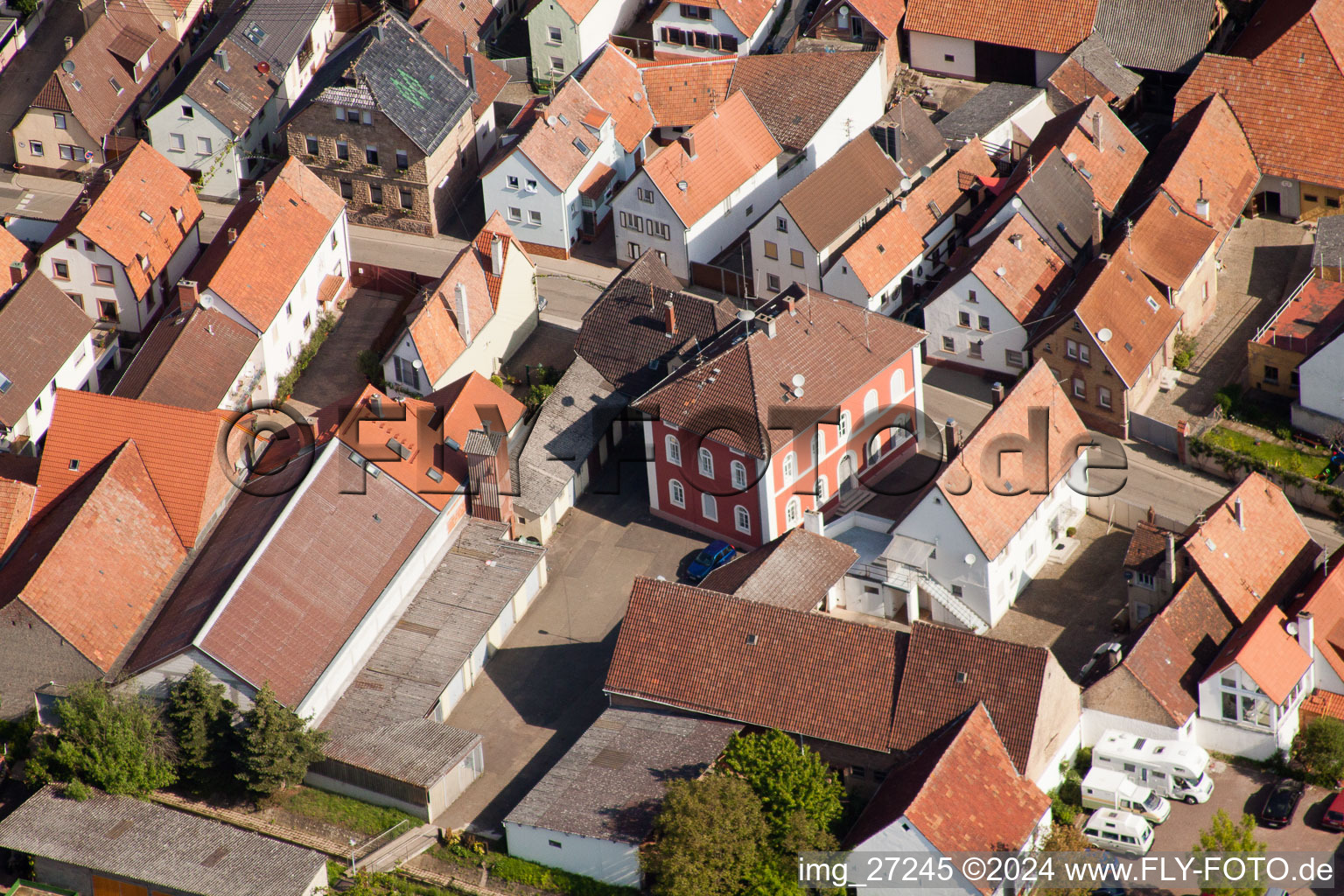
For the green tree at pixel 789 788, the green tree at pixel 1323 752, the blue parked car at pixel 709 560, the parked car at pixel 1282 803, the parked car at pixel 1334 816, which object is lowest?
the green tree at pixel 789 788

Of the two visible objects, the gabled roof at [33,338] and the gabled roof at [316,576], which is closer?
the gabled roof at [316,576]

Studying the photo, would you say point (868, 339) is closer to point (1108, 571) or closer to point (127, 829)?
point (1108, 571)

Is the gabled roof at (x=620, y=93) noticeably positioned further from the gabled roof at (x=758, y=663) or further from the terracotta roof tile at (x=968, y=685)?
the terracotta roof tile at (x=968, y=685)

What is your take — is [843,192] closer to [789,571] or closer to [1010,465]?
[1010,465]

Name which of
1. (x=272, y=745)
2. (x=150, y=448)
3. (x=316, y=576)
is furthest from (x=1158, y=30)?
(x=272, y=745)

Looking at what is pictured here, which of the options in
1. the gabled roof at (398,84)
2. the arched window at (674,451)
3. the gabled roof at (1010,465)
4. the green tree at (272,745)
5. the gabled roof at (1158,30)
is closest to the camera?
the green tree at (272,745)

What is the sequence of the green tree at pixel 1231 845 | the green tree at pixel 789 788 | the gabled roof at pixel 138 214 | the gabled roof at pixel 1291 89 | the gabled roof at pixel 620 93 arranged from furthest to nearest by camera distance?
the gabled roof at pixel 620 93
the gabled roof at pixel 1291 89
the gabled roof at pixel 138 214
the green tree at pixel 789 788
the green tree at pixel 1231 845

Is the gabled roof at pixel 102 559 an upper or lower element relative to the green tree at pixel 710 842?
lower

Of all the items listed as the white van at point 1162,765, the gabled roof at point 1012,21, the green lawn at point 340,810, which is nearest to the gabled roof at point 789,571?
the white van at point 1162,765

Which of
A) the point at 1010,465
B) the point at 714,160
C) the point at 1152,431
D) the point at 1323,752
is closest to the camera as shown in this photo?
the point at 1323,752
